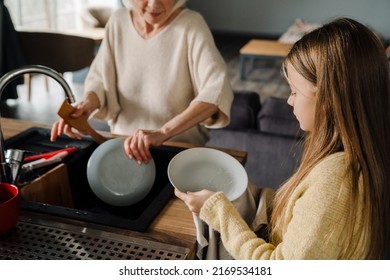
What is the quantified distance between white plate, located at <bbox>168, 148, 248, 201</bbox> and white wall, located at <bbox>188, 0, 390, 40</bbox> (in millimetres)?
6670

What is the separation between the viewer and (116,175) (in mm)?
1147

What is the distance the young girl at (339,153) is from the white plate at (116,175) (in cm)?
37

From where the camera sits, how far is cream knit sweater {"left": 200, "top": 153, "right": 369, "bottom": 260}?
2.43 ft

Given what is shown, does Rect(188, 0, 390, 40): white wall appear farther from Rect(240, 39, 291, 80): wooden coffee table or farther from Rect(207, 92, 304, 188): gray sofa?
Rect(207, 92, 304, 188): gray sofa

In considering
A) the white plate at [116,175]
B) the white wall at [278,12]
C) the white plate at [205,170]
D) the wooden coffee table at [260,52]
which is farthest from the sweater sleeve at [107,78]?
the white wall at [278,12]

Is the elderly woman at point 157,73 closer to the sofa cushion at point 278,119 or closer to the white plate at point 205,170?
the white plate at point 205,170

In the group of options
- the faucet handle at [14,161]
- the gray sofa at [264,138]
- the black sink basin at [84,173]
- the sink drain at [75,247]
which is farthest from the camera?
the gray sofa at [264,138]

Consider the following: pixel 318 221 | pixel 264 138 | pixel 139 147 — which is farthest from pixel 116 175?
pixel 264 138

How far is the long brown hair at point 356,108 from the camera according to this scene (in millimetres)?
771

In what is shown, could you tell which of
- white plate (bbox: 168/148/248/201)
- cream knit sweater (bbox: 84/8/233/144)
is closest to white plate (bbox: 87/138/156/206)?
white plate (bbox: 168/148/248/201)
